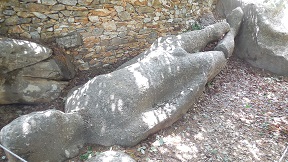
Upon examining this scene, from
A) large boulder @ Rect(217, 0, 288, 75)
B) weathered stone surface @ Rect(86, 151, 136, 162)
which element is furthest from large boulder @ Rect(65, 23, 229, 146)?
large boulder @ Rect(217, 0, 288, 75)

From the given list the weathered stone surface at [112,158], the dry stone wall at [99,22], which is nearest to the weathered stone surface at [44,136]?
the weathered stone surface at [112,158]

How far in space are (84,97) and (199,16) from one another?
496cm

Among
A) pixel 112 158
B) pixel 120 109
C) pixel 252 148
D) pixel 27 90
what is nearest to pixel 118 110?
pixel 120 109

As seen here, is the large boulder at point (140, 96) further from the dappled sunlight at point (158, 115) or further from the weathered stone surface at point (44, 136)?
the weathered stone surface at point (44, 136)

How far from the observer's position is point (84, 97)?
3.64 meters

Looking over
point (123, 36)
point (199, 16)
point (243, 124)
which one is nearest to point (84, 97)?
point (123, 36)

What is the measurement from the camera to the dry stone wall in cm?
421

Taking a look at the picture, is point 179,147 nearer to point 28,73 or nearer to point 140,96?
point 140,96

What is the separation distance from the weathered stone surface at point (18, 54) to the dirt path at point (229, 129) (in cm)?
207

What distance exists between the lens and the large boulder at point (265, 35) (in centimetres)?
574

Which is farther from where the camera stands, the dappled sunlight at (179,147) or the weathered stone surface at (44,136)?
the dappled sunlight at (179,147)

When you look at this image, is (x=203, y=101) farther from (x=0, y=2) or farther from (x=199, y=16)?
(x=0, y=2)

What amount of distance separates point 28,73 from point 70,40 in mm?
1102

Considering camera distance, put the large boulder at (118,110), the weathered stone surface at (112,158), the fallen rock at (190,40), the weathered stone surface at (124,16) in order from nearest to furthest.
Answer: the weathered stone surface at (112,158) < the large boulder at (118,110) < the fallen rock at (190,40) < the weathered stone surface at (124,16)
